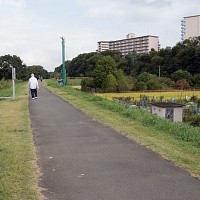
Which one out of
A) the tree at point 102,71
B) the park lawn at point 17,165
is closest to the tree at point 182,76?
the tree at point 102,71

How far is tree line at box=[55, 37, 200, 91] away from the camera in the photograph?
213 feet

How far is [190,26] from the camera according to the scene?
146500 mm

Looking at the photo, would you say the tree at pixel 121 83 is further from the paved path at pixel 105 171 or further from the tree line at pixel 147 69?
the paved path at pixel 105 171

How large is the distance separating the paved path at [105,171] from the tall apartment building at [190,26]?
14006cm

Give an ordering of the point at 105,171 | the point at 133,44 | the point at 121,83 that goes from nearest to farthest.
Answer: the point at 105,171
the point at 121,83
the point at 133,44

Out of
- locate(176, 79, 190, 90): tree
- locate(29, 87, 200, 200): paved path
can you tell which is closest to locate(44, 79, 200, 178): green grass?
locate(29, 87, 200, 200): paved path

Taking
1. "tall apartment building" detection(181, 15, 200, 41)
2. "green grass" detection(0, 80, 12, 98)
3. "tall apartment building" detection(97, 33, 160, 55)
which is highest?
"tall apartment building" detection(181, 15, 200, 41)

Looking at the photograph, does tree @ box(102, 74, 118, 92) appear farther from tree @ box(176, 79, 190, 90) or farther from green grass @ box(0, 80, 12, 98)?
tree @ box(176, 79, 190, 90)

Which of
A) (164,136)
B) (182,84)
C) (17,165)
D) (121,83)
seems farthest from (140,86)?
(17,165)

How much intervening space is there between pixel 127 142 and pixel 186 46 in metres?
92.8

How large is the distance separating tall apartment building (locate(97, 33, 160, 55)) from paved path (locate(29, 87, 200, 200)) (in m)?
149

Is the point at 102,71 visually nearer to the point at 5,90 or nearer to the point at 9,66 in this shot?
the point at 5,90

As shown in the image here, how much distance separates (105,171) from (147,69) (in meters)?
99.2

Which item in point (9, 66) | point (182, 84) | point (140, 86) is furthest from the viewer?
point (9, 66)
